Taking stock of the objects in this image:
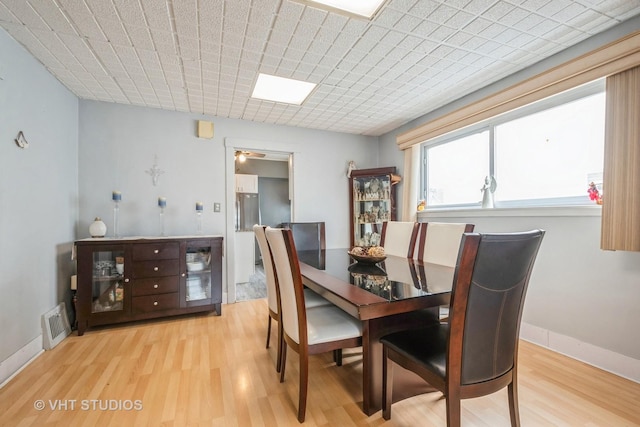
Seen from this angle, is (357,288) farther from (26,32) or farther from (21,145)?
(26,32)

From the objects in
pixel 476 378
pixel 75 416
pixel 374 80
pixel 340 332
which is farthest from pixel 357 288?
pixel 374 80

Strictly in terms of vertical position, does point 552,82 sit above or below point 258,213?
above

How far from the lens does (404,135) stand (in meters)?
3.60

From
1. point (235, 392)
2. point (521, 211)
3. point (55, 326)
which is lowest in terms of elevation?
point (235, 392)

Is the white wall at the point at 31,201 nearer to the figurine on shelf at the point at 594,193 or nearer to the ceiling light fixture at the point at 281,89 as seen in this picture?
the ceiling light fixture at the point at 281,89

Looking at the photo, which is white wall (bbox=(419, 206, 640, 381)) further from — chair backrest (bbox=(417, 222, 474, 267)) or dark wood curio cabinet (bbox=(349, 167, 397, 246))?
dark wood curio cabinet (bbox=(349, 167, 397, 246))

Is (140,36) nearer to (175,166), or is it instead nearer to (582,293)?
(175,166)

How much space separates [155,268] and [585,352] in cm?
371

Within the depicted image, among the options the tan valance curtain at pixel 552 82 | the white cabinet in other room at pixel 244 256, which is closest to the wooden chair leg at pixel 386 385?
the tan valance curtain at pixel 552 82

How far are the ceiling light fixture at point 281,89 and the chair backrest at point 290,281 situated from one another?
1681 mm

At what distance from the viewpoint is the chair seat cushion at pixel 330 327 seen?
145 cm

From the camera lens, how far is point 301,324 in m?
1.42

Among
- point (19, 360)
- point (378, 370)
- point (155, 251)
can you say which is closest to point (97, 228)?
point (155, 251)

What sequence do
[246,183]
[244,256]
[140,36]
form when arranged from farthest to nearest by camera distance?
[246,183] < [244,256] < [140,36]
